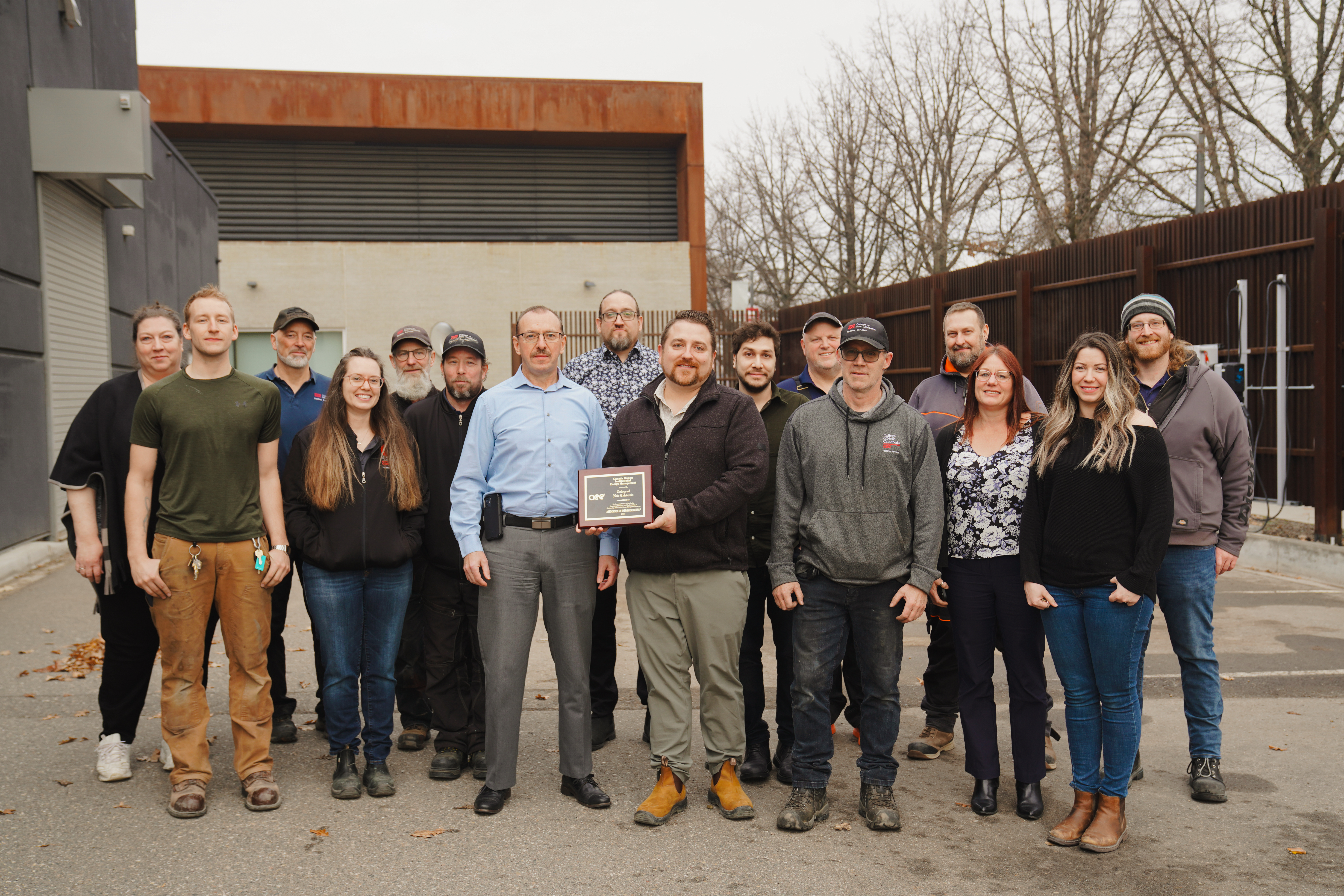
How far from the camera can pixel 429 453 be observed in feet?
17.4

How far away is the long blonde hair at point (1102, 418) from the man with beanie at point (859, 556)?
484 millimetres

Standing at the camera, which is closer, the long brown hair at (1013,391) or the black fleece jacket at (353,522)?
the long brown hair at (1013,391)

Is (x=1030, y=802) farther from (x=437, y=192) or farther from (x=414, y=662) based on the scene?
(x=437, y=192)

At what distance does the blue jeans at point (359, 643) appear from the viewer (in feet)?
15.9

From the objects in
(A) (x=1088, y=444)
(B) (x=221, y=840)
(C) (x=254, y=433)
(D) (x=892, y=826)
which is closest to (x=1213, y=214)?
(A) (x=1088, y=444)

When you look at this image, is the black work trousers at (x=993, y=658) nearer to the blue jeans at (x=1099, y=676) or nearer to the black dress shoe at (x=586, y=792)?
the blue jeans at (x=1099, y=676)

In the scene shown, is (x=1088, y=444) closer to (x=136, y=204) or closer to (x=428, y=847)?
(x=428, y=847)

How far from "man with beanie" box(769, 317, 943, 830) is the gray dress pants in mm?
917

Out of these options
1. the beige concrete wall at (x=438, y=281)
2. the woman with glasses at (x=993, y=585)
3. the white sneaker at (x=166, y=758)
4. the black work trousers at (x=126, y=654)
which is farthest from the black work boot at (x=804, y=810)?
the beige concrete wall at (x=438, y=281)

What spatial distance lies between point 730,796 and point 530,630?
1.16 m

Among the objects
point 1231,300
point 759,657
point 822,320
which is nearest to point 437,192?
point 1231,300

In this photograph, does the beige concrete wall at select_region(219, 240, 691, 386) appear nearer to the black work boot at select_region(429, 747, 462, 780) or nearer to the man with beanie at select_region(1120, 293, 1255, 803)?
Answer: the black work boot at select_region(429, 747, 462, 780)

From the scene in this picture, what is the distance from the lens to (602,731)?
5.62 meters

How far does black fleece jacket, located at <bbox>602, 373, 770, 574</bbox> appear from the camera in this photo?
14.9 feet
